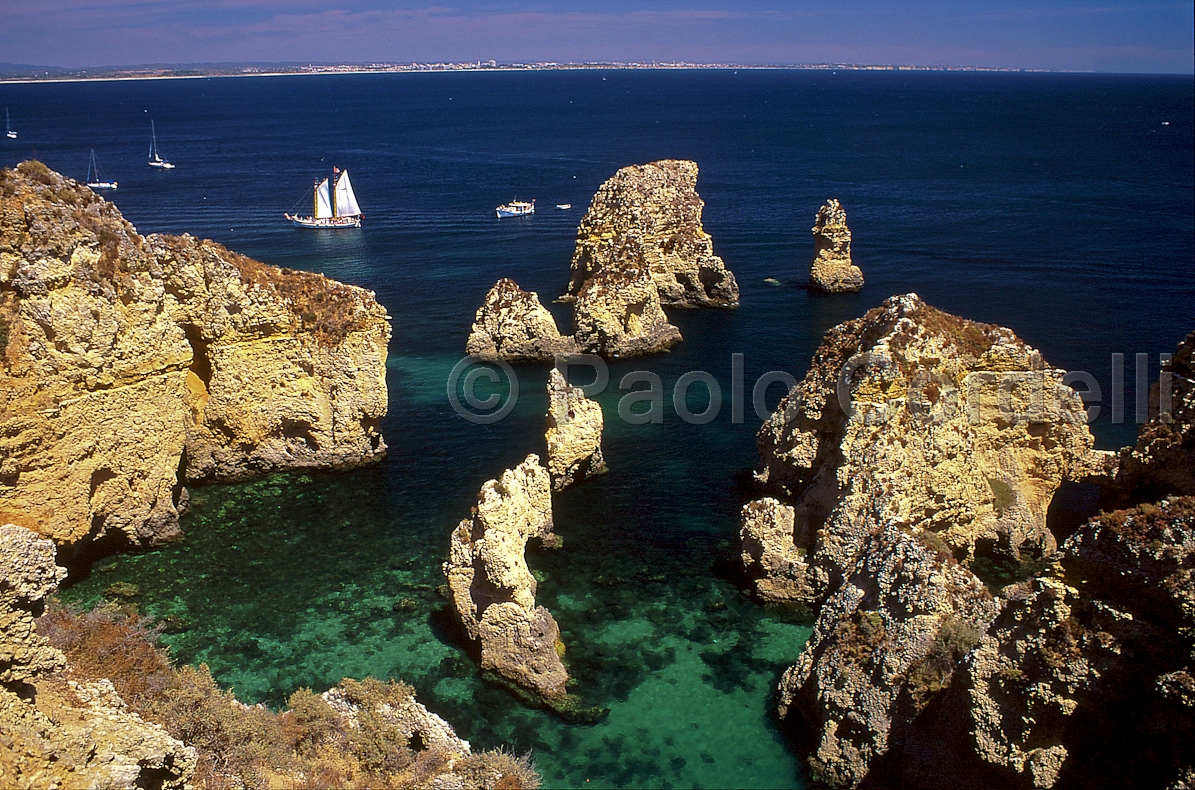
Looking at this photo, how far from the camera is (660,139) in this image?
568 ft

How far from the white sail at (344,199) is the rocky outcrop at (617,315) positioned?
4848cm

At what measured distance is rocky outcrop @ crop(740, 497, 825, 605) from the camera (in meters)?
28.1

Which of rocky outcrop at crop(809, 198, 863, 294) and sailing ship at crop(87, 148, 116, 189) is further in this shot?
sailing ship at crop(87, 148, 116, 189)

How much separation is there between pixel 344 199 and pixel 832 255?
51.5 m

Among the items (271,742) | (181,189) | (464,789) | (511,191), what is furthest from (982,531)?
(181,189)

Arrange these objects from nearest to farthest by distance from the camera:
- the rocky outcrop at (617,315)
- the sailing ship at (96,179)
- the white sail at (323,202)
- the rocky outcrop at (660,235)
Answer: the rocky outcrop at (617,315) → the rocky outcrop at (660,235) → the white sail at (323,202) → the sailing ship at (96,179)

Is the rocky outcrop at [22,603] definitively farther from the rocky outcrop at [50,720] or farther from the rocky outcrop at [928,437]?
the rocky outcrop at [928,437]

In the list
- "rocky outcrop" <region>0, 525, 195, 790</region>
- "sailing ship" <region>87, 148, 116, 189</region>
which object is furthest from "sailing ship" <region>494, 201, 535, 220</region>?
"rocky outcrop" <region>0, 525, 195, 790</region>

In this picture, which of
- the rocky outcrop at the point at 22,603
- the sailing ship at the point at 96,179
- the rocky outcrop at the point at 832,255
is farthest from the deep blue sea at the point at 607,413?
the rocky outcrop at the point at 22,603

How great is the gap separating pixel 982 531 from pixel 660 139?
152852 mm

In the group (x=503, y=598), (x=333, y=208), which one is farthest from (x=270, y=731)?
(x=333, y=208)

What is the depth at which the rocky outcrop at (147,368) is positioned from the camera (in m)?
27.1
